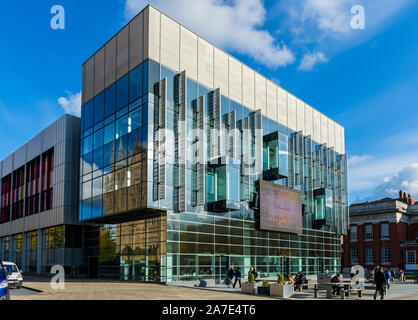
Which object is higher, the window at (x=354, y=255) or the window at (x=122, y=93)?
the window at (x=122, y=93)

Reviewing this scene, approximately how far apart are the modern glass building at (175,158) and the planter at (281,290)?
10396 mm

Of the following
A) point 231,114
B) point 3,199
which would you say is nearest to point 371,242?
point 231,114

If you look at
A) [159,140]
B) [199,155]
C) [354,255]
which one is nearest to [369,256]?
[354,255]

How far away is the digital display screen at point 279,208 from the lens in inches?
1639

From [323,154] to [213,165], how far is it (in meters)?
21.8

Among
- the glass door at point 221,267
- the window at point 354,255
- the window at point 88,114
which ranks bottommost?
the window at point 354,255

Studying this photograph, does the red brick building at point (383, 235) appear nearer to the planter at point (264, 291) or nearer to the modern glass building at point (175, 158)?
the modern glass building at point (175, 158)

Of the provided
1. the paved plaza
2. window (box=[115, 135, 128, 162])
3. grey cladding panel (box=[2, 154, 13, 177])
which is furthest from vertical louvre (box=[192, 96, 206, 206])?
grey cladding panel (box=[2, 154, 13, 177])

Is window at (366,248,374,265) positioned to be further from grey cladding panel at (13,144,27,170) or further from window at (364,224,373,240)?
grey cladding panel at (13,144,27,170)

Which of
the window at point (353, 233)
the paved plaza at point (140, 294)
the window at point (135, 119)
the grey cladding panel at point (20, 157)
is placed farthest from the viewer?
the window at point (353, 233)

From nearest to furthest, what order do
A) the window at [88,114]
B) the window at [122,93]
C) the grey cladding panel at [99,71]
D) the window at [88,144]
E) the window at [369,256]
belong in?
the window at [122,93] < the grey cladding panel at [99,71] < the window at [88,144] < the window at [88,114] < the window at [369,256]

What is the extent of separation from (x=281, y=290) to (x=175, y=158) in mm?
13942

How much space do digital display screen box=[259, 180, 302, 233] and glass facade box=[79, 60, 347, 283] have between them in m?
0.98

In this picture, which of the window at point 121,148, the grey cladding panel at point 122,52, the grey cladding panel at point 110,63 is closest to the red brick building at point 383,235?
the window at point 121,148
